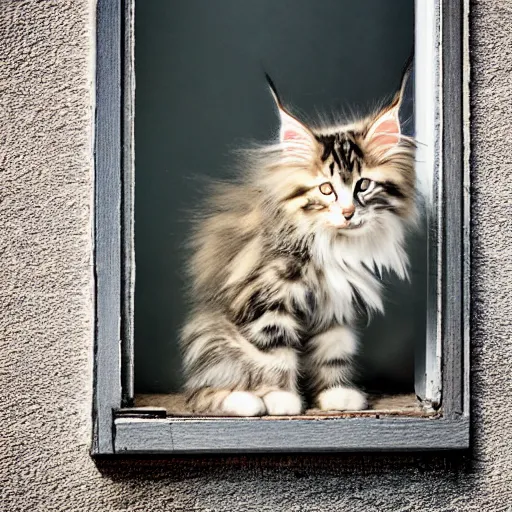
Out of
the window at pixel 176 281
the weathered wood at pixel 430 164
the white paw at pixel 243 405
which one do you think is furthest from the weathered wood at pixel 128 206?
the weathered wood at pixel 430 164

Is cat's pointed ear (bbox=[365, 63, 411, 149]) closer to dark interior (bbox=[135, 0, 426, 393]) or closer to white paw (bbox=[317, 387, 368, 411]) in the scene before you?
dark interior (bbox=[135, 0, 426, 393])

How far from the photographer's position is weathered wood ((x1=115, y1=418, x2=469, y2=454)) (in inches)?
37.4

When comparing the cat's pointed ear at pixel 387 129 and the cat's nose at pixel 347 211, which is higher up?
the cat's pointed ear at pixel 387 129

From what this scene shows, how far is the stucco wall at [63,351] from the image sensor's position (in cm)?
98

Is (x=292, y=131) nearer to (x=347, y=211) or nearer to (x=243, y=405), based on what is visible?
(x=347, y=211)

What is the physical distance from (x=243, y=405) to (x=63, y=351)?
0.23 m

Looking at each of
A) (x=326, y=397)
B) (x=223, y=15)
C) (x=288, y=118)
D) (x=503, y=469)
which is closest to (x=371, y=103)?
(x=288, y=118)

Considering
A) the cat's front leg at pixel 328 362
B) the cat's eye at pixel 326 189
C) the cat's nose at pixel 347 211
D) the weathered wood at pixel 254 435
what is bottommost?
the weathered wood at pixel 254 435

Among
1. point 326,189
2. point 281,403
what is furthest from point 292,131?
point 281,403

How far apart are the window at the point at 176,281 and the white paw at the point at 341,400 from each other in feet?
0.07

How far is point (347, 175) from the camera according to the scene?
3.24 feet

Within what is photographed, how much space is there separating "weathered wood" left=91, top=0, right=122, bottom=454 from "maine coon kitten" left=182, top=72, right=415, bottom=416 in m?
0.11

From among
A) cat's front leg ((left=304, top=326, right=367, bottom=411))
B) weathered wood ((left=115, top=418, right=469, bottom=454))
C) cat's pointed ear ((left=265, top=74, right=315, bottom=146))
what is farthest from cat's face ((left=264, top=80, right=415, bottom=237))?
weathered wood ((left=115, top=418, right=469, bottom=454))

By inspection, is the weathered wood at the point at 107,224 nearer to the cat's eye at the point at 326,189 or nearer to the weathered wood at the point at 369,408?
the weathered wood at the point at 369,408
